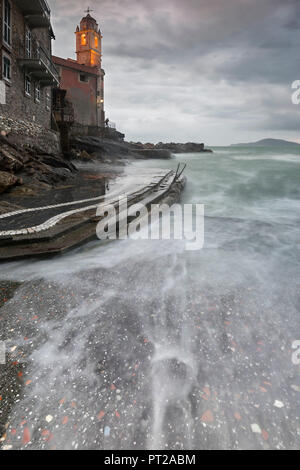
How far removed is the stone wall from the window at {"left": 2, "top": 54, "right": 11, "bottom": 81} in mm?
2220

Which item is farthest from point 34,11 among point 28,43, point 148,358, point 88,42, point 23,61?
point 88,42

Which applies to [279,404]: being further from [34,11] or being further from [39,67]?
[34,11]

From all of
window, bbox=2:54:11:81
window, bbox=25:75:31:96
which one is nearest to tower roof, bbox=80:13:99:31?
window, bbox=25:75:31:96

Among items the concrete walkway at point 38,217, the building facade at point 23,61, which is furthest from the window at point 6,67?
the concrete walkway at point 38,217

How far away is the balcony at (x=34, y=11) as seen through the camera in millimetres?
13945

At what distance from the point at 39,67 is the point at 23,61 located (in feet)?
3.78

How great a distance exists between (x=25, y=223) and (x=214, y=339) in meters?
4.90

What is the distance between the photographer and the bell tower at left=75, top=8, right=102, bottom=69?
5331 centimetres

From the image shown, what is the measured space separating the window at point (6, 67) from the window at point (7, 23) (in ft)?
2.95

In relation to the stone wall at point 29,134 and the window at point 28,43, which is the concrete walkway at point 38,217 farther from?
the window at point 28,43

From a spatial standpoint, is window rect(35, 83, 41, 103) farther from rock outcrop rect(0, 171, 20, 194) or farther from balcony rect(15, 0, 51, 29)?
rock outcrop rect(0, 171, 20, 194)

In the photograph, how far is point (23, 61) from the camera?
14.3 metres

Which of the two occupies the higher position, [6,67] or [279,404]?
[6,67]
